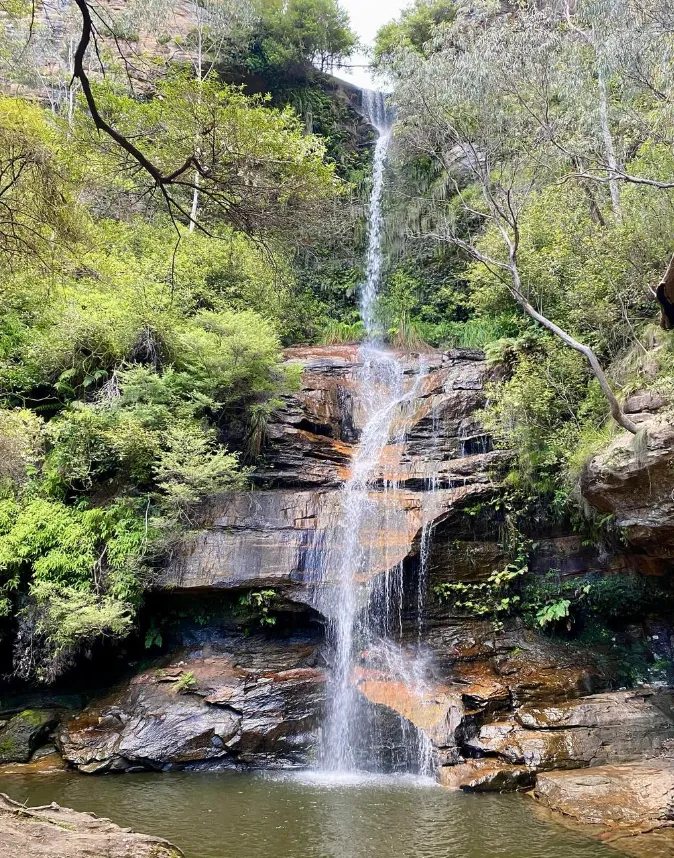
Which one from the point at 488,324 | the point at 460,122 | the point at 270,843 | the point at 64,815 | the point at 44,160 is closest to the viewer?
the point at 64,815

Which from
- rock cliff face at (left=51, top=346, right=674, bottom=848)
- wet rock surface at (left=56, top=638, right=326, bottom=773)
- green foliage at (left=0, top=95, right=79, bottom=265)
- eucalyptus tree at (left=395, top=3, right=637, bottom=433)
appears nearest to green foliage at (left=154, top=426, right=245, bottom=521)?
rock cliff face at (left=51, top=346, right=674, bottom=848)

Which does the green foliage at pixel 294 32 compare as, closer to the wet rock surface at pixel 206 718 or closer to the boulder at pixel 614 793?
the wet rock surface at pixel 206 718

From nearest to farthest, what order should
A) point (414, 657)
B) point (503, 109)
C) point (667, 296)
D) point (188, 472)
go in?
point (667, 296), point (414, 657), point (188, 472), point (503, 109)

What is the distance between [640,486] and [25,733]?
10185mm

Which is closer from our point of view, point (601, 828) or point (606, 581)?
point (601, 828)

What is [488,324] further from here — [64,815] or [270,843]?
[64,815]

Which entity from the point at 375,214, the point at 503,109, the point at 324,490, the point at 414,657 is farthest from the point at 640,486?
the point at 375,214

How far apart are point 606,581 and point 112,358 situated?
11165mm

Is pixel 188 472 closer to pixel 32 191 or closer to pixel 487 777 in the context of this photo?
pixel 32 191

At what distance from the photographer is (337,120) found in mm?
28422

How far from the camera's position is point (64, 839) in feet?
11.7

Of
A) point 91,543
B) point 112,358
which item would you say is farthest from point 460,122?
point 91,543

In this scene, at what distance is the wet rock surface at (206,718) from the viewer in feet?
29.0

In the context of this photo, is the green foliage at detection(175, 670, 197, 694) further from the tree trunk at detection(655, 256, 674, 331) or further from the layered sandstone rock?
the tree trunk at detection(655, 256, 674, 331)
